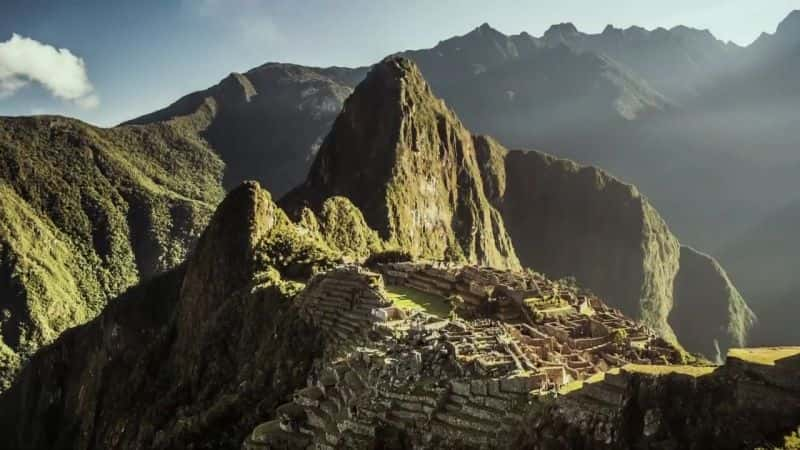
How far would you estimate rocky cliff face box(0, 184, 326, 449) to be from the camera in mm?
36625

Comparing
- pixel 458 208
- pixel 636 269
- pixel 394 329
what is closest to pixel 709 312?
pixel 636 269

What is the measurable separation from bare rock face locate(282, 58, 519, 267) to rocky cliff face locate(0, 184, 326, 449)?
30406 millimetres

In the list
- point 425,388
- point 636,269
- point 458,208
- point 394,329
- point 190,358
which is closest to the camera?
point 425,388

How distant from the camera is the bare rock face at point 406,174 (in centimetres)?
12194

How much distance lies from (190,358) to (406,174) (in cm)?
7859

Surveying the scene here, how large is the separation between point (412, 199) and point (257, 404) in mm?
98744

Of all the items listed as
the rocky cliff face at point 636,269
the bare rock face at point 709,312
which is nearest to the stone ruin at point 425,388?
the bare rock face at point 709,312

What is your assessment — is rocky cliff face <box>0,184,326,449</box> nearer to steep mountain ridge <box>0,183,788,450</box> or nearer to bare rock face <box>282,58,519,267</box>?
steep mountain ridge <box>0,183,788,450</box>

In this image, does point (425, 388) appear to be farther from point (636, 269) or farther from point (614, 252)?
point (614, 252)

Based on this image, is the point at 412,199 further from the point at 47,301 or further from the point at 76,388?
the point at 47,301

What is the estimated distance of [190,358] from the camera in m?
59.2

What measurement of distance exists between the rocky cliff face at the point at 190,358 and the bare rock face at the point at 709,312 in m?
129

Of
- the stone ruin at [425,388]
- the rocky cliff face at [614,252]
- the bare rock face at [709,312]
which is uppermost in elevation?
the rocky cliff face at [614,252]

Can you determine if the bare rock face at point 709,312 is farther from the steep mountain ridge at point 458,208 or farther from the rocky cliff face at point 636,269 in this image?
the steep mountain ridge at point 458,208
